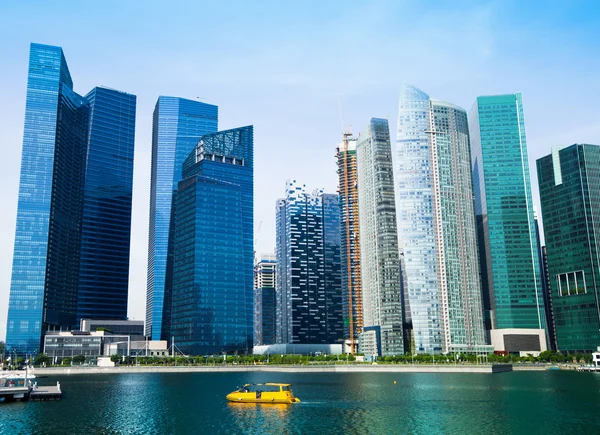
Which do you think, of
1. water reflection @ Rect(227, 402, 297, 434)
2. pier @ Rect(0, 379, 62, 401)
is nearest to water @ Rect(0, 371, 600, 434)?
water reflection @ Rect(227, 402, 297, 434)

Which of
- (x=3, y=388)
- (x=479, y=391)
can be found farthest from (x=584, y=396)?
(x=3, y=388)

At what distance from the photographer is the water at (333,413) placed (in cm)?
9262

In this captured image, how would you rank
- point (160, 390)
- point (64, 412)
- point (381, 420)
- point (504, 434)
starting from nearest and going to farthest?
point (504, 434)
point (381, 420)
point (64, 412)
point (160, 390)

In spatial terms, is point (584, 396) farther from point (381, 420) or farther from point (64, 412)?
point (64, 412)

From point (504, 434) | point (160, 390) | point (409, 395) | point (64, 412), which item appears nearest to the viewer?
point (504, 434)

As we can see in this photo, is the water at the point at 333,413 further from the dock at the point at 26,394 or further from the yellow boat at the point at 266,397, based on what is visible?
the dock at the point at 26,394

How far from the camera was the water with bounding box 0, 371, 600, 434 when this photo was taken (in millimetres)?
92625

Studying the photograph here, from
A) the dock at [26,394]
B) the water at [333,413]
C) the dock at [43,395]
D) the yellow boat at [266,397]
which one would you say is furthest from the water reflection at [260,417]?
the dock at [26,394]

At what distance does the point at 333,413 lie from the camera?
110 m

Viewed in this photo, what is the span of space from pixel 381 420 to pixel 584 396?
61184 mm

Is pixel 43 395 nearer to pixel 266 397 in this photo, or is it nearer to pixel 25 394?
pixel 25 394

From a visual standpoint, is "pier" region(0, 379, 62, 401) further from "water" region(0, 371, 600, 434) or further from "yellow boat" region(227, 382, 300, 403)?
"yellow boat" region(227, 382, 300, 403)

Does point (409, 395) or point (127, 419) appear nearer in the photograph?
point (127, 419)

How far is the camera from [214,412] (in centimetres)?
11425
